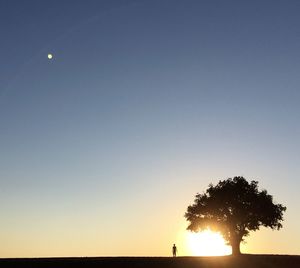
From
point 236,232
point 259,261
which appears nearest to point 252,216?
point 236,232

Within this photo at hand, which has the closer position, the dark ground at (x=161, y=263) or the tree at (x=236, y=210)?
the dark ground at (x=161, y=263)

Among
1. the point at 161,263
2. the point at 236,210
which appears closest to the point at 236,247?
the point at 236,210

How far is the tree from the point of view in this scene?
86.4 m

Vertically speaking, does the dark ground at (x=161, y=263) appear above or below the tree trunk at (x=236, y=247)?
below

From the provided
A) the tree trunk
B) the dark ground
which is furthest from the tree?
the dark ground

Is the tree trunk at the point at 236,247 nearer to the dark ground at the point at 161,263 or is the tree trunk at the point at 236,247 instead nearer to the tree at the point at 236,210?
the tree at the point at 236,210

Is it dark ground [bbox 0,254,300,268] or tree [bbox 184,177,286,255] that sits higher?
tree [bbox 184,177,286,255]

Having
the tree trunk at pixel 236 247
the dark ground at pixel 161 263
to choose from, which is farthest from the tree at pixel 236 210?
the dark ground at pixel 161 263

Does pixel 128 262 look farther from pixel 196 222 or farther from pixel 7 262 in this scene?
pixel 196 222

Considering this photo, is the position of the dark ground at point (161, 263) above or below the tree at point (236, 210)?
below

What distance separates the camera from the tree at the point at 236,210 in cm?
8638

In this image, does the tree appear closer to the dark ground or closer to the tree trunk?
the tree trunk

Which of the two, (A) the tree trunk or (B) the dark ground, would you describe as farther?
(A) the tree trunk

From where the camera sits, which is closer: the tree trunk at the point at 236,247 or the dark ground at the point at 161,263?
the dark ground at the point at 161,263
